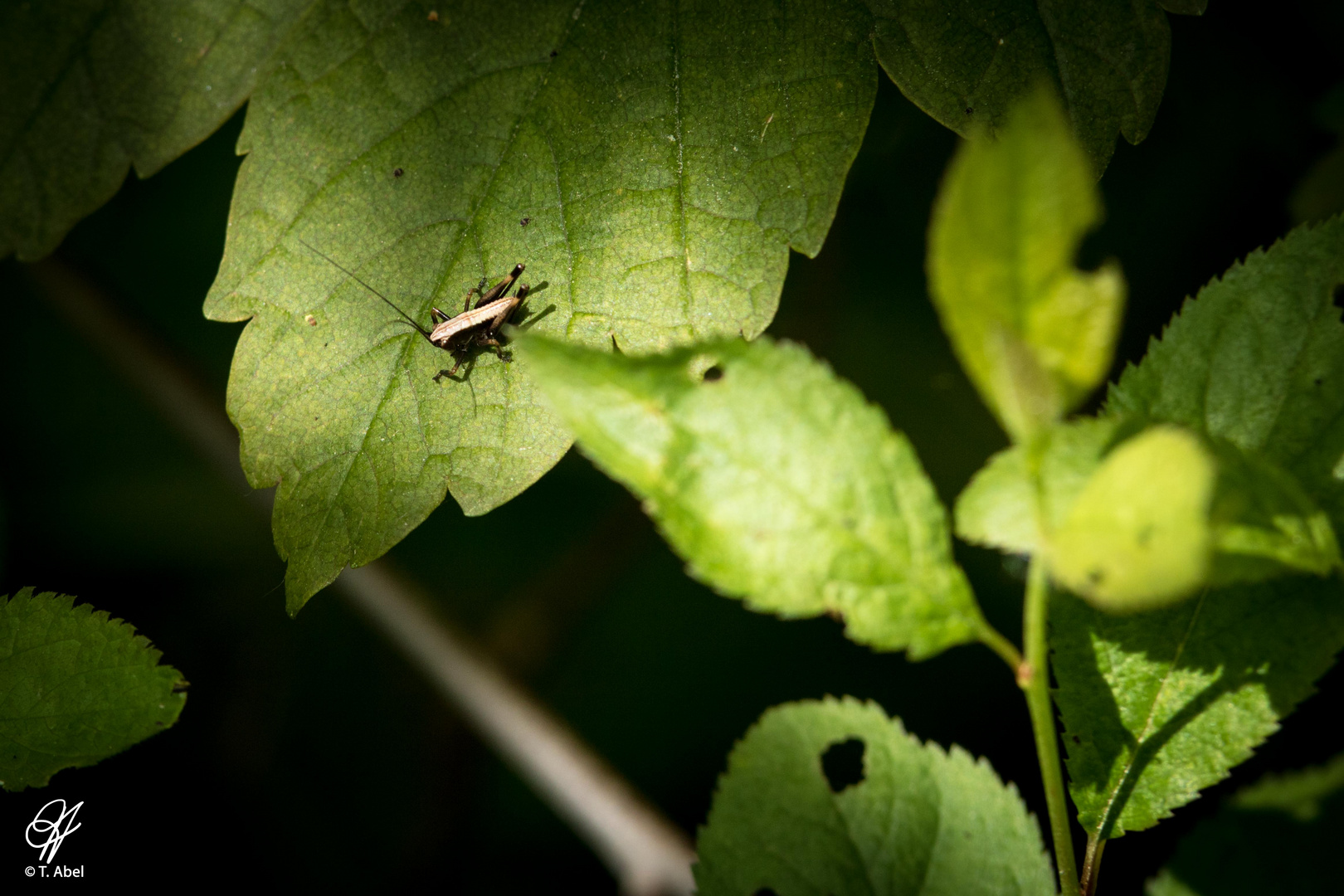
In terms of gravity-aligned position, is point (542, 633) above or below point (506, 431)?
below

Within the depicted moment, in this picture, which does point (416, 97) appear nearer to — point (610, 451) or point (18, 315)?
point (610, 451)

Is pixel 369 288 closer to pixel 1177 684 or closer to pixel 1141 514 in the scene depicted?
pixel 1141 514

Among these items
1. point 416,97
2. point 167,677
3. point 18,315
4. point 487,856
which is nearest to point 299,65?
point 416,97

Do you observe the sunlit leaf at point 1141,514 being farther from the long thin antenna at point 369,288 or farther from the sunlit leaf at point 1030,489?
the long thin antenna at point 369,288

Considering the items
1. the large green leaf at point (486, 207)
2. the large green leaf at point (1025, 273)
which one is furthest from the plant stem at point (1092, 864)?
the large green leaf at point (486, 207)

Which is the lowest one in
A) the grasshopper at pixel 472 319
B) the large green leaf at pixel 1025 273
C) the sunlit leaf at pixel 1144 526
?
the sunlit leaf at pixel 1144 526
